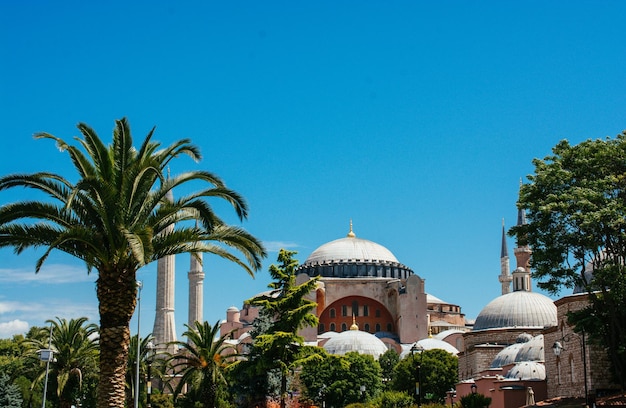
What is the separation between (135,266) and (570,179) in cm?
1552

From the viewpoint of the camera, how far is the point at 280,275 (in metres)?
28.7

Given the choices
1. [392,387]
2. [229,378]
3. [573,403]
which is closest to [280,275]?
[229,378]

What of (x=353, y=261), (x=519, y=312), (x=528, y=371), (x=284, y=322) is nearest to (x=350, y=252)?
(x=353, y=261)

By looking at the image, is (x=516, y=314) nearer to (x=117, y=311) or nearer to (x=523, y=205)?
(x=523, y=205)

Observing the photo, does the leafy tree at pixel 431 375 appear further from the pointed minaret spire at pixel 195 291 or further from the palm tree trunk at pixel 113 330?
the palm tree trunk at pixel 113 330

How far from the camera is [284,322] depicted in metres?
27.7

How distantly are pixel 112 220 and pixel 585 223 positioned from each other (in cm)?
1399

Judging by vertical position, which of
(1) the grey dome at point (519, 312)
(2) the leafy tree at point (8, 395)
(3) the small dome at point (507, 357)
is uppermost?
(1) the grey dome at point (519, 312)

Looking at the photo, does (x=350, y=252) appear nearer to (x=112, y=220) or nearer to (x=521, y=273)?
(x=521, y=273)

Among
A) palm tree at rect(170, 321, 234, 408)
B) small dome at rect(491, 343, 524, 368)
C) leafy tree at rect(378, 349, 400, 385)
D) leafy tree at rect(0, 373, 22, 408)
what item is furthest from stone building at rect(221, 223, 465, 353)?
palm tree at rect(170, 321, 234, 408)

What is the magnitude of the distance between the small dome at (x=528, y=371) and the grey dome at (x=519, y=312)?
458 inches

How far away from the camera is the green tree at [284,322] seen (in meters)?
26.9

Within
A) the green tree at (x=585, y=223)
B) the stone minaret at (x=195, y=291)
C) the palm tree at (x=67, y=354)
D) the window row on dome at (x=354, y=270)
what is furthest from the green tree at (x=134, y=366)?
the window row on dome at (x=354, y=270)

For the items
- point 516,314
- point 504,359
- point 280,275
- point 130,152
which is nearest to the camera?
point 130,152
